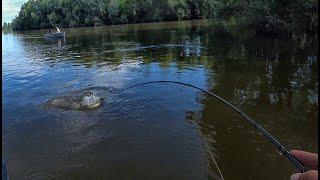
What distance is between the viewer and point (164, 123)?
13.8 meters

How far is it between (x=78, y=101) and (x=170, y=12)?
294 feet

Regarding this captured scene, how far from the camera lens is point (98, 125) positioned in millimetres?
14047

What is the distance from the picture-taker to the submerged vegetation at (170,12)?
3294 cm

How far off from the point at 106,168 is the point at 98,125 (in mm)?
3560

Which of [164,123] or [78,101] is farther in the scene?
[78,101]

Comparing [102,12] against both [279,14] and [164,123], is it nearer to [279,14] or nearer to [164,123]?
[279,14]

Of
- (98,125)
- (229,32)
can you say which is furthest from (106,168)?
(229,32)

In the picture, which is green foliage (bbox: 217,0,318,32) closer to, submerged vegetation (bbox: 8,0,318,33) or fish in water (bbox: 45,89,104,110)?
submerged vegetation (bbox: 8,0,318,33)

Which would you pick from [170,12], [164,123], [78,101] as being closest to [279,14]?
[78,101]

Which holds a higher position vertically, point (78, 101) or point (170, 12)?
point (170, 12)

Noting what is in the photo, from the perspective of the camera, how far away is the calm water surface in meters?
10.6

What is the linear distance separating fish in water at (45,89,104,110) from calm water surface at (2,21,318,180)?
49cm

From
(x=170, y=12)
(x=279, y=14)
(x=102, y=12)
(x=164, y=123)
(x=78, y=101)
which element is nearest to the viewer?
(x=164, y=123)

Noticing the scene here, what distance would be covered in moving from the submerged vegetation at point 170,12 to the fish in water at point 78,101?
58.4ft
